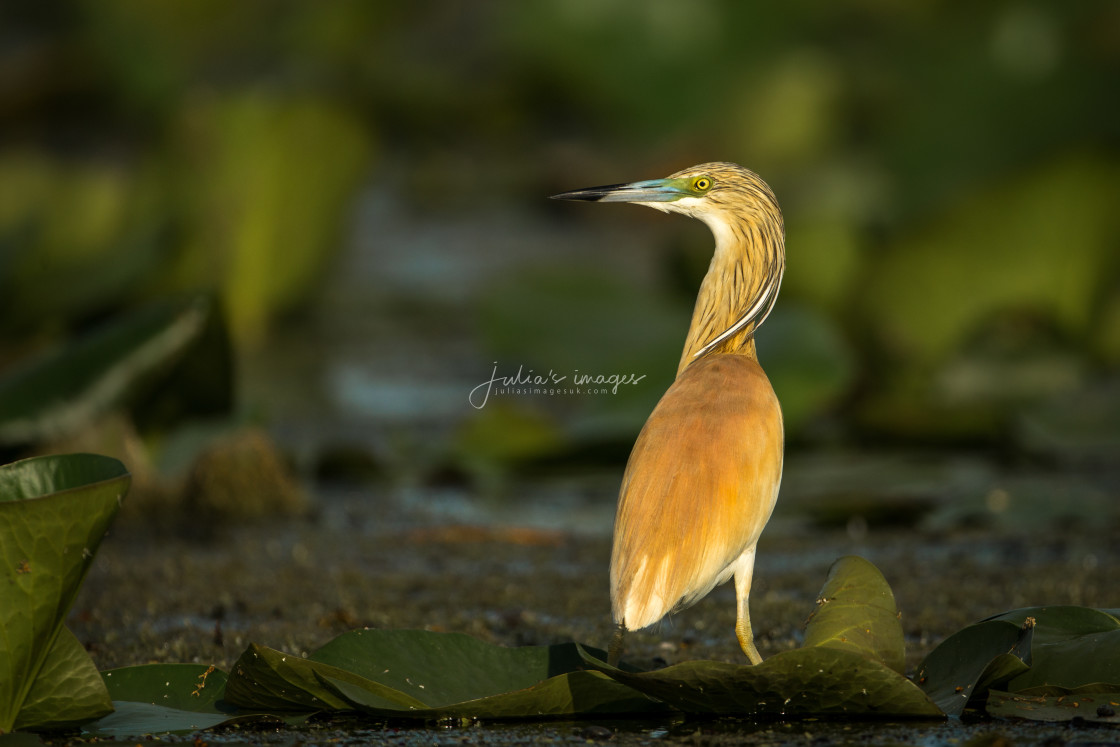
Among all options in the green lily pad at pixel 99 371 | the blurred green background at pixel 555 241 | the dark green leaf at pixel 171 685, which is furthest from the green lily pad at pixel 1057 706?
the green lily pad at pixel 99 371

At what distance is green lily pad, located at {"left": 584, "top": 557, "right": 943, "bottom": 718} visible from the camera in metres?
2.35

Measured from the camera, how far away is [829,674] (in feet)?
7.80

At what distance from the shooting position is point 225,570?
4.03 m

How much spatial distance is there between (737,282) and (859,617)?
81 cm

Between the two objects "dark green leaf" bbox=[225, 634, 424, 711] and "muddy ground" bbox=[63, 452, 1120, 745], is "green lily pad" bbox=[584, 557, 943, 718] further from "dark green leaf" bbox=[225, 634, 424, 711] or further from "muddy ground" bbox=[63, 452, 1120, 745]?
"dark green leaf" bbox=[225, 634, 424, 711]

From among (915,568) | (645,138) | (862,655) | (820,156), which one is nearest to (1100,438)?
(915,568)

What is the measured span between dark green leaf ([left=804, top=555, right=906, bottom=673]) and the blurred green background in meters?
2.39

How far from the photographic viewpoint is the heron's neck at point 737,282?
9.75ft

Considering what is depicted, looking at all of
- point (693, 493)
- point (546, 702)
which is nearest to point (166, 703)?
point (546, 702)

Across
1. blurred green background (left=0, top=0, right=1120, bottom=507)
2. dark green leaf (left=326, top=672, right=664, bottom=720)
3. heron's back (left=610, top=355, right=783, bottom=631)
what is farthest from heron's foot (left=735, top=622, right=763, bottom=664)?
blurred green background (left=0, top=0, right=1120, bottom=507)

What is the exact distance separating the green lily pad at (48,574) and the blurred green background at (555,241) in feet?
6.41

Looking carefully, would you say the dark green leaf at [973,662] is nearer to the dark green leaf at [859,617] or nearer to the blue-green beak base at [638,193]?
the dark green leaf at [859,617]

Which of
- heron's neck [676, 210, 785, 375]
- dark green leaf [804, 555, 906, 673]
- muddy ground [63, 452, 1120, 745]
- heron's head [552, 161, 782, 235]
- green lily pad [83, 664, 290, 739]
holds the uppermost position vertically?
heron's head [552, 161, 782, 235]

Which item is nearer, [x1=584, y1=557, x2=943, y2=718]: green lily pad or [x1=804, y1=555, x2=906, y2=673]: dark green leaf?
[x1=584, y1=557, x2=943, y2=718]: green lily pad
